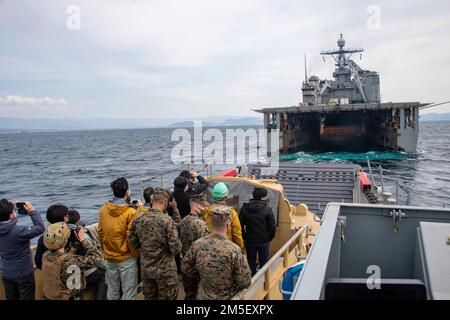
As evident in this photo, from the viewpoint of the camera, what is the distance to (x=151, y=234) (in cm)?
410

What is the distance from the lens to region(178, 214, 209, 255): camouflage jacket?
430 cm

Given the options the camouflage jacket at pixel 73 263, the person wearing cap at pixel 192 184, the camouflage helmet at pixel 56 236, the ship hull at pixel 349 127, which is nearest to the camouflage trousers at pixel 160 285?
the camouflage jacket at pixel 73 263

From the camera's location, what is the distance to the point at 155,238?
4.11 metres

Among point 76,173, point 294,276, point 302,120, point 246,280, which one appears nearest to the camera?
point 246,280

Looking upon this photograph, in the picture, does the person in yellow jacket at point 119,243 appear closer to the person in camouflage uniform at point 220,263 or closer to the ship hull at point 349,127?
the person in camouflage uniform at point 220,263

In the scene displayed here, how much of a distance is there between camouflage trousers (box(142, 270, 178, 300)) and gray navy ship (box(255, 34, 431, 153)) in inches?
1428

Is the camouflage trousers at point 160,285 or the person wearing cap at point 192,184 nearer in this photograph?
the camouflage trousers at point 160,285

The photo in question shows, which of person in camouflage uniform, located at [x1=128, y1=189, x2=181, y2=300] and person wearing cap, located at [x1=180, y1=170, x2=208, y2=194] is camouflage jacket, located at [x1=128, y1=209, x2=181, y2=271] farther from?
person wearing cap, located at [x1=180, y1=170, x2=208, y2=194]

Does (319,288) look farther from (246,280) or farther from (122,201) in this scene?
(122,201)

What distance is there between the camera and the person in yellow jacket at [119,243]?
4.37 meters

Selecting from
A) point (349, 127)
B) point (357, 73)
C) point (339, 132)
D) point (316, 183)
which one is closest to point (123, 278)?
point (316, 183)

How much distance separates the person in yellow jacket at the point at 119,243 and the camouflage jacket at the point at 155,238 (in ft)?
0.64
